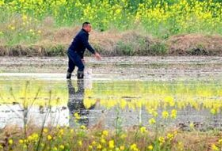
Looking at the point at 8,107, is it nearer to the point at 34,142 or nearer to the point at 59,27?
the point at 34,142

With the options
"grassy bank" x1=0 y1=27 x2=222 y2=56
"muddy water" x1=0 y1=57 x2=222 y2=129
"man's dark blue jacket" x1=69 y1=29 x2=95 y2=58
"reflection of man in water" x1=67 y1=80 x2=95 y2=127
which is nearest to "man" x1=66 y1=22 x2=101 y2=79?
"man's dark blue jacket" x1=69 y1=29 x2=95 y2=58

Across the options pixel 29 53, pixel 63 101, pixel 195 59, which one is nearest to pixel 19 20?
pixel 29 53

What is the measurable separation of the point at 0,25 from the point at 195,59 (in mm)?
6873

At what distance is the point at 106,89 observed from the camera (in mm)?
17516

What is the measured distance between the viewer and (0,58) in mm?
25281

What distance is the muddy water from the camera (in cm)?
1224

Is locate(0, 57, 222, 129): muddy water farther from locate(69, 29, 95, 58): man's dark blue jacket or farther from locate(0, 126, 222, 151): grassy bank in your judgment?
locate(69, 29, 95, 58): man's dark blue jacket

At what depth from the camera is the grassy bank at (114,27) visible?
26.2 metres

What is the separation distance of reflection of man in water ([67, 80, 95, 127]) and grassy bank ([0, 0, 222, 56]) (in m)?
7.58

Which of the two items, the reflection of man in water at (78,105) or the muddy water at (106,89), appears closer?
the muddy water at (106,89)

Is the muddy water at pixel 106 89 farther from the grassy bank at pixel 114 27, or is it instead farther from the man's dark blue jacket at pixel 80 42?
the grassy bank at pixel 114 27

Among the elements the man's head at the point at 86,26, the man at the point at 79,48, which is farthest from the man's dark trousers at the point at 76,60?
the man's head at the point at 86,26

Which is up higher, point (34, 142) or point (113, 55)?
point (34, 142)

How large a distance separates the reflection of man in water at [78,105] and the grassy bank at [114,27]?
7.58m
